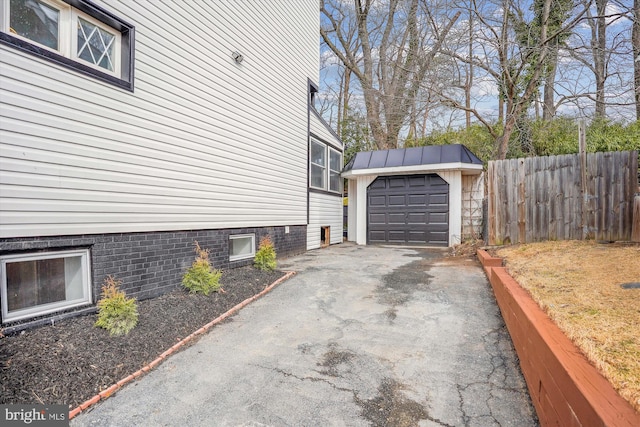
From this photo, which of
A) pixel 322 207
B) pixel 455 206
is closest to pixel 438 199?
pixel 455 206

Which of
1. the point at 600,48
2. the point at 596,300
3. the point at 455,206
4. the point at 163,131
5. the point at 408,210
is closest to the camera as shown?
the point at 596,300

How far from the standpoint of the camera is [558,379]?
172 centimetres

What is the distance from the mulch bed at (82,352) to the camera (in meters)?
2.33

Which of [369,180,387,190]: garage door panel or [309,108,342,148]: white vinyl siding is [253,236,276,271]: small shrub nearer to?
[309,108,342,148]: white vinyl siding

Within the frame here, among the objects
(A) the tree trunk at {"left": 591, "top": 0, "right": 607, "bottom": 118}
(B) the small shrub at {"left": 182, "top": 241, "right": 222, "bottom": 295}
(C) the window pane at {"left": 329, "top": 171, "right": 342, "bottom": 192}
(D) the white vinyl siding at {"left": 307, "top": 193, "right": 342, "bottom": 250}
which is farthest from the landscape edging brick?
(A) the tree trunk at {"left": 591, "top": 0, "right": 607, "bottom": 118}

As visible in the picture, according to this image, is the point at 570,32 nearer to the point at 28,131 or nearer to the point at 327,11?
the point at 28,131

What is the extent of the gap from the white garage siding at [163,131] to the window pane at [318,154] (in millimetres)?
1599

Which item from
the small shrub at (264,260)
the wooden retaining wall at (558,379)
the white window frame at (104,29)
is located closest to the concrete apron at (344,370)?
the wooden retaining wall at (558,379)

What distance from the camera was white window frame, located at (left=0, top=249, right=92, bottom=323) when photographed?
289cm

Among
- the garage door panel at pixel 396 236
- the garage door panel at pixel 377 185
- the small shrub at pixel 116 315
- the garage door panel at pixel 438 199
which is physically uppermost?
the garage door panel at pixel 377 185

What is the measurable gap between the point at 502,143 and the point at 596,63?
2.73m

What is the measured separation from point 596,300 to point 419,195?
7.38 meters

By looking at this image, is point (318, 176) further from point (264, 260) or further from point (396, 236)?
point (264, 260)

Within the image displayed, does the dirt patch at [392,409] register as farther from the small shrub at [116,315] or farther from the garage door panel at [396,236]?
the garage door panel at [396,236]
